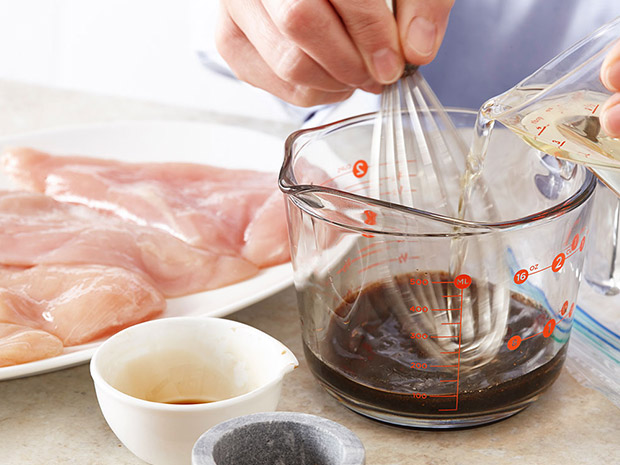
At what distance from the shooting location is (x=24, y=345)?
74cm

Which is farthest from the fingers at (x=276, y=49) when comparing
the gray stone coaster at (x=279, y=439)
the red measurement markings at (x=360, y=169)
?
the gray stone coaster at (x=279, y=439)


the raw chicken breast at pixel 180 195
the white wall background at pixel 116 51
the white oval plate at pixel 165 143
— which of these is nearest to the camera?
the raw chicken breast at pixel 180 195

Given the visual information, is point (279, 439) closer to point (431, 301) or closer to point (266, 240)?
point (431, 301)

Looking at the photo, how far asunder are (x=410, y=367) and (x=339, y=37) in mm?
349

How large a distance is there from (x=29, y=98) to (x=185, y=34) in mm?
1579

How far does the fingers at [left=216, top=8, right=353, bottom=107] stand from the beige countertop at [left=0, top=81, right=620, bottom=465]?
0.32m

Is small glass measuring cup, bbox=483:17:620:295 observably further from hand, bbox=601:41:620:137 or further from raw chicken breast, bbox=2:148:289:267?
raw chicken breast, bbox=2:148:289:267

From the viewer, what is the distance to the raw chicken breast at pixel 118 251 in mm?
909

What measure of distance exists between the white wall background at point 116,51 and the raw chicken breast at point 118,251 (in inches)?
83.3

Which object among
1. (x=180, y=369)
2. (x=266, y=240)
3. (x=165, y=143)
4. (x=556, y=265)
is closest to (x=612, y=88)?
(x=556, y=265)

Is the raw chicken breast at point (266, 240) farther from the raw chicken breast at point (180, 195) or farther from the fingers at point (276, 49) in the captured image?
the fingers at point (276, 49)

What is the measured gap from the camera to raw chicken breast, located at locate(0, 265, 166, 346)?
2.64 feet

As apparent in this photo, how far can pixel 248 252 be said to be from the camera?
1.00 m

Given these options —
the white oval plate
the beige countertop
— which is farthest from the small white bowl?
the white oval plate
